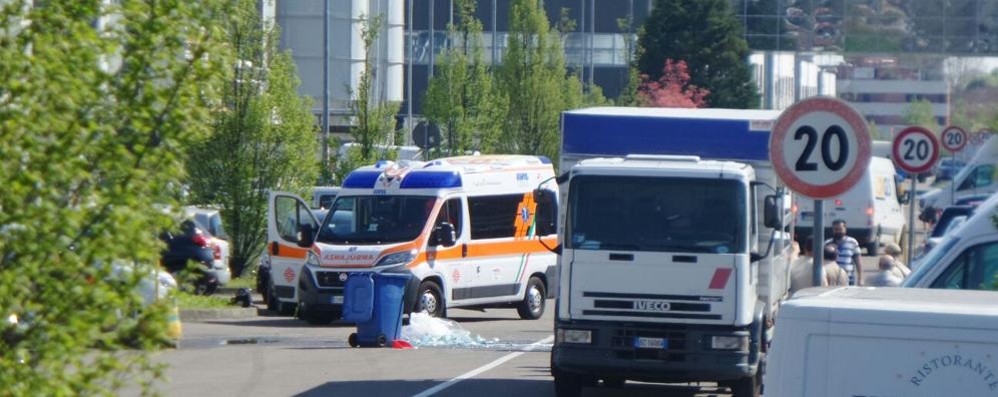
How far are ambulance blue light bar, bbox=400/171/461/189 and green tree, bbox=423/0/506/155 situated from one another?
1606cm

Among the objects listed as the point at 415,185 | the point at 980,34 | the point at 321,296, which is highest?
the point at 980,34

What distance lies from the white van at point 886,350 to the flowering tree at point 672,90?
50.7 metres

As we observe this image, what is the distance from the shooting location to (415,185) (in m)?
23.4

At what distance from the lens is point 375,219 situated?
23391 mm

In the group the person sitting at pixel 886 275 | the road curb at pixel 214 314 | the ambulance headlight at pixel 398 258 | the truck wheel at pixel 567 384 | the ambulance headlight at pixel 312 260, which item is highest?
the person sitting at pixel 886 275

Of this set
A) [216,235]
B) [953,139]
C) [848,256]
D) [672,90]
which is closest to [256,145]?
[216,235]

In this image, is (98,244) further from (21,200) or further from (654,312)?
(654,312)

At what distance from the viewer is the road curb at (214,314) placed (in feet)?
79.7

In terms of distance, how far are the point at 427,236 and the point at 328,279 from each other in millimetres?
1677

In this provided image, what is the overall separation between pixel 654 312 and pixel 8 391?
892cm

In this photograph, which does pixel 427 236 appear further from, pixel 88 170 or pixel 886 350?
pixel 886 350

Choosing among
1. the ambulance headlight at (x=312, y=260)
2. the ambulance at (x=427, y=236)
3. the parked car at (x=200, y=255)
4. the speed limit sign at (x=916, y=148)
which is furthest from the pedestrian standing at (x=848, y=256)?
the parked car at (x=200, y=255)

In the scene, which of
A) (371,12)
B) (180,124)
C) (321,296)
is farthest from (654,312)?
(371,12)

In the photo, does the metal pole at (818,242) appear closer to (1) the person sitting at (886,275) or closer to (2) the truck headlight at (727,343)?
(2) the truck headlight at (727,343)
